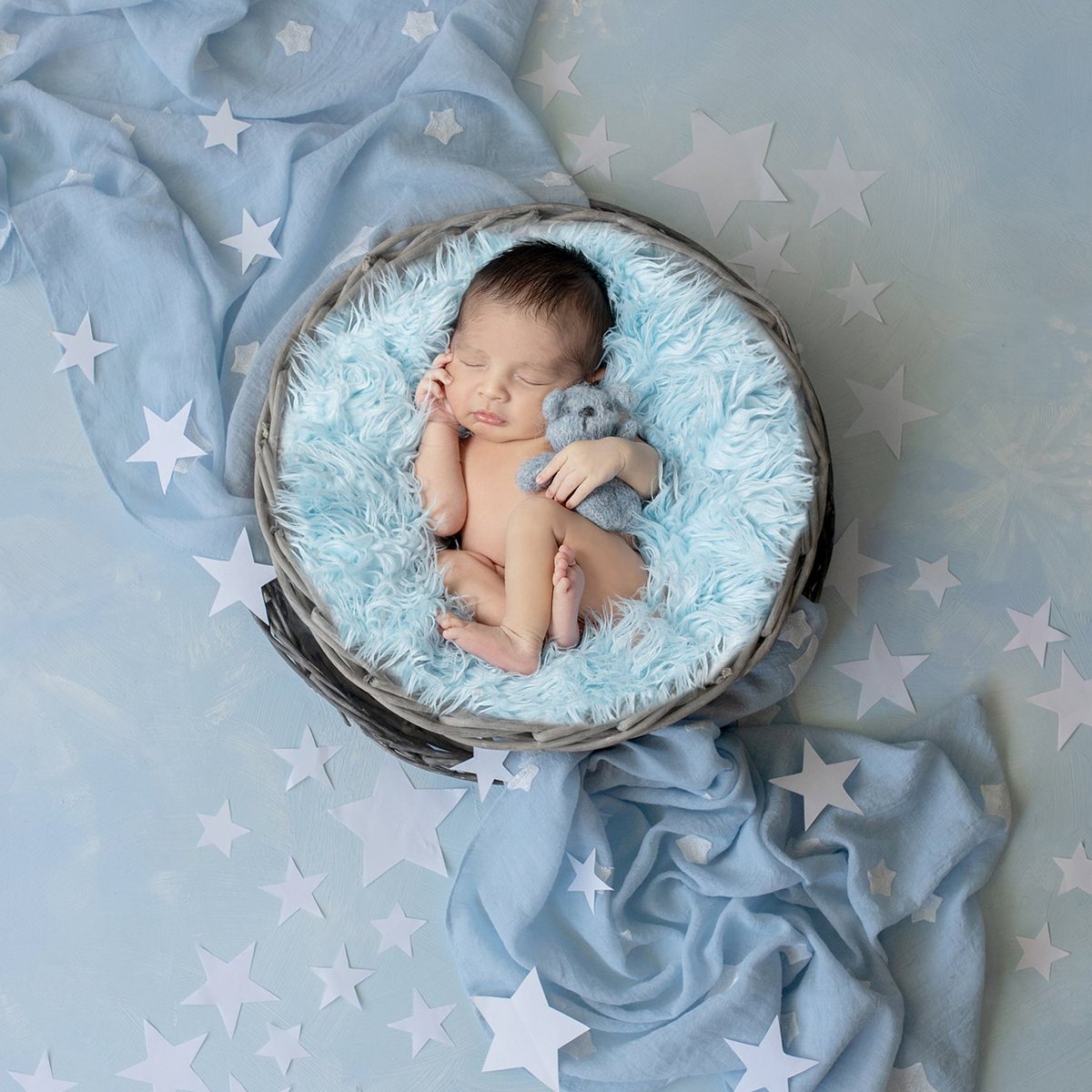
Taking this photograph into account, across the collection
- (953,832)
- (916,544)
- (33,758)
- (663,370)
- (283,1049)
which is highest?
(663,370)

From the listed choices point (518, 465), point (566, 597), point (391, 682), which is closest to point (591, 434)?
point (518, 465)

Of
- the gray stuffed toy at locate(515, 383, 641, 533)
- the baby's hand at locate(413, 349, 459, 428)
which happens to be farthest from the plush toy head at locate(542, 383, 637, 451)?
the baby's hand at locate(413, 349, 459, 428)

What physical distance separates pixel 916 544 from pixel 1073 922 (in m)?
0.66

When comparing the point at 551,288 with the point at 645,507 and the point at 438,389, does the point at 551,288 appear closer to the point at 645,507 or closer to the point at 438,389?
the point at 438,389

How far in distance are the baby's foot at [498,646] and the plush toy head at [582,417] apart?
303mm

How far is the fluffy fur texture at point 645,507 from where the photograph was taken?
1.55 m

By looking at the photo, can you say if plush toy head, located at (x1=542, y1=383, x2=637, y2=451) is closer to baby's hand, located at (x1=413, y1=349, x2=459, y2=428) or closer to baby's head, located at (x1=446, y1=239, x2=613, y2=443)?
baby's head, located at (x1=446, y1=239, x2=613, y2=443)

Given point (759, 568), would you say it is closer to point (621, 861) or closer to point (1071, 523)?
point (621, 861)

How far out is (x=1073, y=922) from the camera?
1.76 m

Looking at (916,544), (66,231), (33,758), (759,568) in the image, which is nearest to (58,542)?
(33,758)

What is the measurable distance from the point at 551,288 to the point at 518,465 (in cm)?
28

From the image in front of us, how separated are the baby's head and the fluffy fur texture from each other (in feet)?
0.21

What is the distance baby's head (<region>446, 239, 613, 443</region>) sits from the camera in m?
1.60

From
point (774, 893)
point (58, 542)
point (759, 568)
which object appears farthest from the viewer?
point (58, 542)
